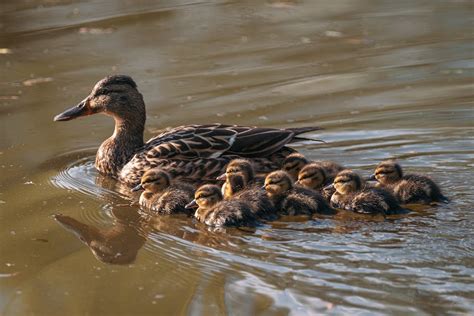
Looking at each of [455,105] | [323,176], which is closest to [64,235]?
[323,176]

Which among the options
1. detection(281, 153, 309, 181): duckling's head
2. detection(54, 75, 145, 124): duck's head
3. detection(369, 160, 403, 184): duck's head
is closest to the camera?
detection(369, 160, 403, 184): duck's head

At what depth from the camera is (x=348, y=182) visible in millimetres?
6145

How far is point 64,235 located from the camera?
20.0ft

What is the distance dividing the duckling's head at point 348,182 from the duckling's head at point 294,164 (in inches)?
21.9

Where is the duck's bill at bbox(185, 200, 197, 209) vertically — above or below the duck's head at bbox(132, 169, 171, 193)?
below

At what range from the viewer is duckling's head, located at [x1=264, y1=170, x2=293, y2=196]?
6148 millimetres

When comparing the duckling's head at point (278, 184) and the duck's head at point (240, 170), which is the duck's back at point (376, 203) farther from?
the duck's head at point (240, 170)

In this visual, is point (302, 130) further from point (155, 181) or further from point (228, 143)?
point (155, 181)

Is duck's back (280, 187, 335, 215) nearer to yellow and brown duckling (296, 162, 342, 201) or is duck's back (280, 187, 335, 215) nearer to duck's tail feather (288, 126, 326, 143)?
yellow and brown duckling (296, 162, 342, 201)

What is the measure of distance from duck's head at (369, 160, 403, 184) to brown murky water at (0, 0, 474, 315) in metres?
0.29

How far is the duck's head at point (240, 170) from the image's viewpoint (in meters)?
6.43

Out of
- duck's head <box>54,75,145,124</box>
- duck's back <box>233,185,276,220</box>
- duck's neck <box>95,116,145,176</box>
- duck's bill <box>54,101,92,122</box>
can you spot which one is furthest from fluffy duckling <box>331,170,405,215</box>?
duck's bill <box>54,101,92,122</box>

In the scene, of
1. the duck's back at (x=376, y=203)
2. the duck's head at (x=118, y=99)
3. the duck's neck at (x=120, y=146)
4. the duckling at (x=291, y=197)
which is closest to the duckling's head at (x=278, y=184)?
the duckling at (x=291, y=197)

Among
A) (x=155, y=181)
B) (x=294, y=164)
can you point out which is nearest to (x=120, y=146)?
(x=155, y=181)
